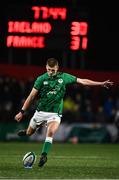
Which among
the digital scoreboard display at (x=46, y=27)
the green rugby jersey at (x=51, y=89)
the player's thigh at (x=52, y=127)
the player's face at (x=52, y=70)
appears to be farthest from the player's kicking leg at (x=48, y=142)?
the digital scoreboard display at (x=46, y=27)

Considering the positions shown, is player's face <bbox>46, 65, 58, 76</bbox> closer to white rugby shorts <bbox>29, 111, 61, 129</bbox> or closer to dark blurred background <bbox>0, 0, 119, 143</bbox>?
white rugby shorts <bbox>29, 111, 61, 129</bbox>

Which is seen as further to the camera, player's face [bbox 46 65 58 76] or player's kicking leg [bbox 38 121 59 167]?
player's face [bbox 46 65 58 76]

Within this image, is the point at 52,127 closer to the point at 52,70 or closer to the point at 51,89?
the point at 51,89

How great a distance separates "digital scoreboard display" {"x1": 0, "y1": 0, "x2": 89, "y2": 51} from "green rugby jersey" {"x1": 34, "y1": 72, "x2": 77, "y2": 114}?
8946 millimetres

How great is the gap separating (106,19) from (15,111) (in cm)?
897

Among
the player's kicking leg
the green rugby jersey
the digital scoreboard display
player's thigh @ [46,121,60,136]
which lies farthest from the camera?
the digital scoreboard display

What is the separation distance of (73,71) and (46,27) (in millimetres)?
6996

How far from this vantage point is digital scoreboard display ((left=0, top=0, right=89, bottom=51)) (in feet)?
71.7

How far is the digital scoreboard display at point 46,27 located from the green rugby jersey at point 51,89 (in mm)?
8946

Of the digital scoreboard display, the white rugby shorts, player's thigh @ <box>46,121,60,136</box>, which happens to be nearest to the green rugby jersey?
the white rugby shorts

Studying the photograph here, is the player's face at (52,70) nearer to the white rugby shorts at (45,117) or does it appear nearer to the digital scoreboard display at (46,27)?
the white rugby shorts at (45,117)

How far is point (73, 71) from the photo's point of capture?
94.4 ft

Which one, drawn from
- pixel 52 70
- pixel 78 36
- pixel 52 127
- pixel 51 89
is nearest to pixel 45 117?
pixel 52 127

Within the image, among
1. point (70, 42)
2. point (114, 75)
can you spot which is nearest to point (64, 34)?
point (70, 42)
